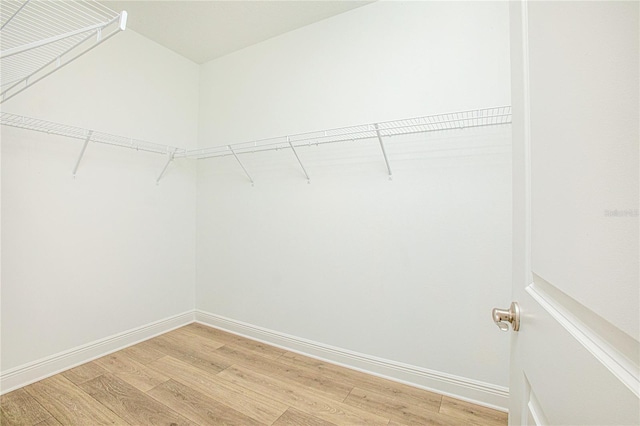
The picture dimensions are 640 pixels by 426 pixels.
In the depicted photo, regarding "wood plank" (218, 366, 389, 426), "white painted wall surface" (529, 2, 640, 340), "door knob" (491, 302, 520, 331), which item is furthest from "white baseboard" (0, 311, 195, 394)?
"white painted wall surface" (529, 2, 640, 340)

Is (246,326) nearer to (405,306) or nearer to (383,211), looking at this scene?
(405,306)

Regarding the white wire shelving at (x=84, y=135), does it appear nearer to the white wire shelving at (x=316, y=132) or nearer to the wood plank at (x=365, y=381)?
the white wire shelving at (x=316, y=132)

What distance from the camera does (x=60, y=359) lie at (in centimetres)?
179

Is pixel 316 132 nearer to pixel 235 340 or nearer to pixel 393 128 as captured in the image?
pixel 393 128

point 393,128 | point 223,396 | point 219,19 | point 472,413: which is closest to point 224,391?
point 223,396

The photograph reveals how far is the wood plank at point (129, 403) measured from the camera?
1384 mm

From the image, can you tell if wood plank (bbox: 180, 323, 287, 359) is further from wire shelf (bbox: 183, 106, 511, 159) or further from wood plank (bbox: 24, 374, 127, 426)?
wire shelf (bbox: 183, 106, 511, 159)

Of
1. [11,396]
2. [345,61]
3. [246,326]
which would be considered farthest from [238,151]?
[11,396]

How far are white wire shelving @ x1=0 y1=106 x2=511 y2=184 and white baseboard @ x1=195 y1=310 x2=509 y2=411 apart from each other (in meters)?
1.27

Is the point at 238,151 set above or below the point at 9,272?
above

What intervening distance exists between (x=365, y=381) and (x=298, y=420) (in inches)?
20.8

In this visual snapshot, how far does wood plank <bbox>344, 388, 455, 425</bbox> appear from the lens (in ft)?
4.61

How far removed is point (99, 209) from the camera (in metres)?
2.00

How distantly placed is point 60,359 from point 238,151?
190 centimetres
